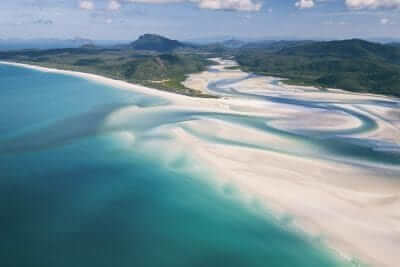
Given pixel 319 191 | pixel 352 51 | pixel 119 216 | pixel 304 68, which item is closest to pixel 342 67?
pixel 304 68

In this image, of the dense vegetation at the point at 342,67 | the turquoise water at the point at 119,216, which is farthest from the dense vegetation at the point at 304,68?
the turquoise water at the point at 119,216

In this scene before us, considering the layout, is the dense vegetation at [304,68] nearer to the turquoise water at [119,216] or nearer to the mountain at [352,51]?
the mountain at [352,51]

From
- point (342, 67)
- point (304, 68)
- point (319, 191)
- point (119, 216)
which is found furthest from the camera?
point (304, 68)

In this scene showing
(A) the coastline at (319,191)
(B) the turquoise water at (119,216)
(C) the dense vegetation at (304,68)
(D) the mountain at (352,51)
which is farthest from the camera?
(D) the mountain at (352,51)

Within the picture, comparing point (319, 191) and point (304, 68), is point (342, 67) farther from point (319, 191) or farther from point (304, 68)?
point (319, 191)

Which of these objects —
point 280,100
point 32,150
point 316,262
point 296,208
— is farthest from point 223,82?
point 316,262

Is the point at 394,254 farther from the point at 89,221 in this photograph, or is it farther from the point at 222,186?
the point at 89,221

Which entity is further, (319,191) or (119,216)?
(319,191)
